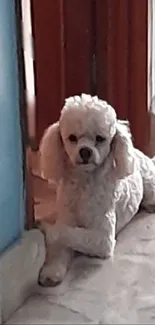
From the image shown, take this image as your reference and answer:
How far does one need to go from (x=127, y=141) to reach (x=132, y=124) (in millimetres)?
696

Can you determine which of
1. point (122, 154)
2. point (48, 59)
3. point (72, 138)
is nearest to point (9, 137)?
point (72, 138)

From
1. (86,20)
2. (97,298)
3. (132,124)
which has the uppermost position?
(86,20)

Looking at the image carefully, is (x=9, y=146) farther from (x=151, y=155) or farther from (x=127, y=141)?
(x=151, y=155)

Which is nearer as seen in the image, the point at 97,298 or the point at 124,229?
the point at 97,298

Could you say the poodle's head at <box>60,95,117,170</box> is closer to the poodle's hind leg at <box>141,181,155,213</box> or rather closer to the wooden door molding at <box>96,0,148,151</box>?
the poodle's hind leg at <box>141,181,155,213</box>

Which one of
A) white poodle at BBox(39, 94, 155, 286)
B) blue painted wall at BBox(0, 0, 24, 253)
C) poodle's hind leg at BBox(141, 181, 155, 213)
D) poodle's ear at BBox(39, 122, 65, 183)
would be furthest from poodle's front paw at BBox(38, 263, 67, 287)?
poodle's hind leg at BBox(141, 181, 155, 213)

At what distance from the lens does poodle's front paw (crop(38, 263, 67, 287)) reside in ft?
6.35

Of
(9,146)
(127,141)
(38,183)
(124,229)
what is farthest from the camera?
(38,183)

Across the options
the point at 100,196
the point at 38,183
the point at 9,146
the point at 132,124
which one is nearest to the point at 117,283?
the point at 100,196

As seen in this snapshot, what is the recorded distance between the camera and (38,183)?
2.59 meters

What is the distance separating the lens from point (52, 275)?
195 cm

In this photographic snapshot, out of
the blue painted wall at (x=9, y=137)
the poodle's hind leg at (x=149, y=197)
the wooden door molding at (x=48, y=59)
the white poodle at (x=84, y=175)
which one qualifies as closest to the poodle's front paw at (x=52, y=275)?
the white poodle at (x=84, y=175)

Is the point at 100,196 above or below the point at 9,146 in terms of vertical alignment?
below

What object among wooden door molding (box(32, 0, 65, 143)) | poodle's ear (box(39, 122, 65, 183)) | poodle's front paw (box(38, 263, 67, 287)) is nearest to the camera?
poodle's front paw (box(38, 263, 67, 287))
